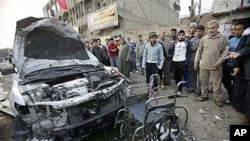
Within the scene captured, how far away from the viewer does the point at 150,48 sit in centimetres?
459

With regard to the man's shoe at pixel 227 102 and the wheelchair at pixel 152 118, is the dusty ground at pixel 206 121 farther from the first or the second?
the wheelchair at pixel 152 118

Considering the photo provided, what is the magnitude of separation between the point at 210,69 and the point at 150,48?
1.62 m

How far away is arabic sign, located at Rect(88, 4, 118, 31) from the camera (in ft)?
52.3

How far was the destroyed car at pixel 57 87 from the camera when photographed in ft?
7.97

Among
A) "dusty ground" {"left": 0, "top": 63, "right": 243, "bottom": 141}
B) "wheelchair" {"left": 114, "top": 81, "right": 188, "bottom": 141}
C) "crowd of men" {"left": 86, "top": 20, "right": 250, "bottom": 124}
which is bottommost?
"dusty ground" {"left": 0, "top": 63, "right": 243, "bottom": 141}

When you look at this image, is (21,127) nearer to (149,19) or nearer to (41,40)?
(41,40)

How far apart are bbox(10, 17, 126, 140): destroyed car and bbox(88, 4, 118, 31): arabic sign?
12477 mm

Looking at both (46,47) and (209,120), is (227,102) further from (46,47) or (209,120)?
(46,47)

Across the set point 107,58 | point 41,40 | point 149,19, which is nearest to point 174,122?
point 41,40

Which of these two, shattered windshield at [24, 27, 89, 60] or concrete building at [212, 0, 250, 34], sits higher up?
concrete building at [212, 0, 250, 34]

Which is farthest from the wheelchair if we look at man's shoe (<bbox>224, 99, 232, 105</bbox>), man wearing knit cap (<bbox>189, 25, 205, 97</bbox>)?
man wearing knit cap (<bbox>189, 25, 205, 97</bbox>)

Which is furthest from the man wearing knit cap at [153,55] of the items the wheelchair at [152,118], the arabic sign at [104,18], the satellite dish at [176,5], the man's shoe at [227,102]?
the satellite dish at [176,5]

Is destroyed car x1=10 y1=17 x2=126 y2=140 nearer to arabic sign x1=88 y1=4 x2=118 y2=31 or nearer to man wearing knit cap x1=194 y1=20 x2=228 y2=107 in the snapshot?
man wearing knit cap x1=194 y1=20 x2=228 y2=107

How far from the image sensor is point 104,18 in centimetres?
1717
